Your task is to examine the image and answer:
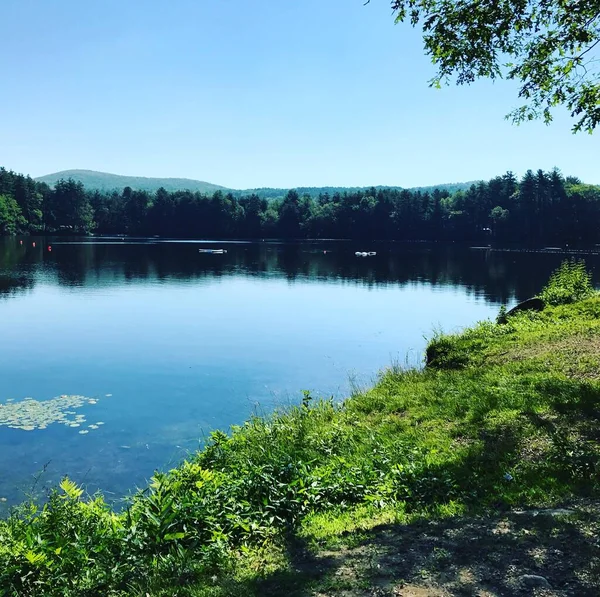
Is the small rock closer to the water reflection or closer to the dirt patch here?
the dirt patch

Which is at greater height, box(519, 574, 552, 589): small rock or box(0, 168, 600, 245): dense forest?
box(0, 168, 600, 245): dense forest

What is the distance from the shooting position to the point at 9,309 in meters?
36.9

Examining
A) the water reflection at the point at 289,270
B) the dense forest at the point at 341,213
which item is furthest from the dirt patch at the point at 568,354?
the dense forest at the point at 341,213

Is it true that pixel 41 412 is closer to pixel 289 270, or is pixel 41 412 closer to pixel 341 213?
pixel 289 270

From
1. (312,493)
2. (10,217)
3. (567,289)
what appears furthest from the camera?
(10,217)

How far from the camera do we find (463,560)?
215 inches

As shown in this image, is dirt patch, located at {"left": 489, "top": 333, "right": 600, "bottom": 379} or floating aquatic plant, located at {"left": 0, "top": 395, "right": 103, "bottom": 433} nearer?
dirt patch, located at {"left": 489, "top": 333, "right": 600, "bottom": 379}

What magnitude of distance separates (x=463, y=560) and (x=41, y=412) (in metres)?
14.9

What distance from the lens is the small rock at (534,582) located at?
16.0 ft

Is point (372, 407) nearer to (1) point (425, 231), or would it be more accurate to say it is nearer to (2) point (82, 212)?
(1) point (425, 231)

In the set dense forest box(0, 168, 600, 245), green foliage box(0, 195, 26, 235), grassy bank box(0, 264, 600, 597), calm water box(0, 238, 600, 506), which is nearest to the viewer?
grassy bank box(0, 264, 600, 597)

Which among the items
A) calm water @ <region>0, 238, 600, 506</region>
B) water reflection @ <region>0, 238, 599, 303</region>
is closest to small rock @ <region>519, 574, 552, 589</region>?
calm water @ <region>0, 238, 600, 506</region>

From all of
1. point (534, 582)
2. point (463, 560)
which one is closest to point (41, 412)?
point (463, 560)

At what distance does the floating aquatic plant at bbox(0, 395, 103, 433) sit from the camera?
15.8 metres
